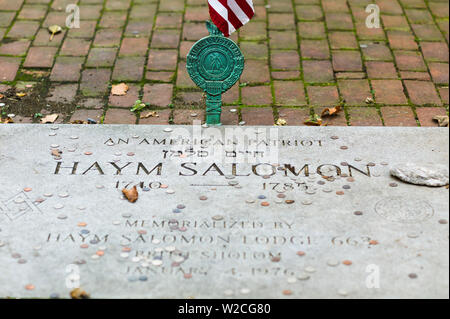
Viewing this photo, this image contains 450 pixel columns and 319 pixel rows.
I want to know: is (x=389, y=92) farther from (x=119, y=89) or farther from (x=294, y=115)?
(x=119, y=89)

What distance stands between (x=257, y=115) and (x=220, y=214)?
4.21ft

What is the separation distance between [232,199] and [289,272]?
2.10 ft

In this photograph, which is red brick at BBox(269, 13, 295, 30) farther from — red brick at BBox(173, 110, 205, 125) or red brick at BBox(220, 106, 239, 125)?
red brick at BBox(173, 110, 205, 125)

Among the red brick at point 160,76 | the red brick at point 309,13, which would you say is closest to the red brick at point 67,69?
the red brick at point 160,76

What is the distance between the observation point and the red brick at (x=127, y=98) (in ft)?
15.1

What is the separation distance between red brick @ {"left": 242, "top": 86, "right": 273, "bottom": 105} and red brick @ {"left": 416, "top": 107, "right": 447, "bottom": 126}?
0.99m

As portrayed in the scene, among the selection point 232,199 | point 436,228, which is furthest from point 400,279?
point 232,199

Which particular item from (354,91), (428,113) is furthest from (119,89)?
(428,113)

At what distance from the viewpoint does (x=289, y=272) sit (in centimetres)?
296

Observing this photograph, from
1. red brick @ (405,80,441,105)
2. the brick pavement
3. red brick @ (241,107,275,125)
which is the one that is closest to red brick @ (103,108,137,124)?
the brick pavement

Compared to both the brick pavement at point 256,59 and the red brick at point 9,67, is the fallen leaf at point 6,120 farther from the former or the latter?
the red brick at point 9,67

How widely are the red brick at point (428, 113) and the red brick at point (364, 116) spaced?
272 millimetres

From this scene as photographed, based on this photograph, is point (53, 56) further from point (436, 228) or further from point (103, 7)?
point (436, 228)

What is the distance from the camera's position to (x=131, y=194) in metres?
3.49
